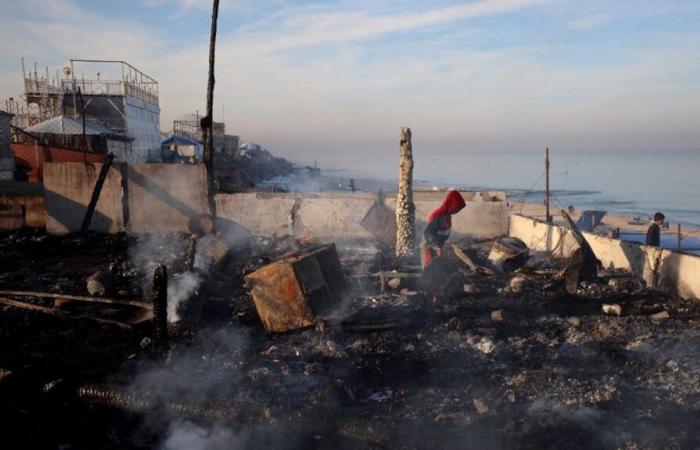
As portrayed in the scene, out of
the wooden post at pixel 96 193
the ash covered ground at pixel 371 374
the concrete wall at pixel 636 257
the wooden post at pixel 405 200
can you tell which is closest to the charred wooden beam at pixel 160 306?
the ash covered ground at pixel 371 374

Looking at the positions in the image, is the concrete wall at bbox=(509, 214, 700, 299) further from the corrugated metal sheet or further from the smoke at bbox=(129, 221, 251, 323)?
the corrugated metal sheet

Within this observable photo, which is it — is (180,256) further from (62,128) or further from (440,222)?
(62,128)

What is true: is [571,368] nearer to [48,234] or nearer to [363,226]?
[363,226]

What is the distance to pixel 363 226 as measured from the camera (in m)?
14.6

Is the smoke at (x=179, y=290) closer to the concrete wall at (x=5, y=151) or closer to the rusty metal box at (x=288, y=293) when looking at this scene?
the rusty metal box at (x=288, y=293)

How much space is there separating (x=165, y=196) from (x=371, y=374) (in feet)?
33.8

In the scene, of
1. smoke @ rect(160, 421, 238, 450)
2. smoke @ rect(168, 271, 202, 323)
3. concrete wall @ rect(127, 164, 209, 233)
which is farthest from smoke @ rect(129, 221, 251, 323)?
smoke @ rect(160, 421, 238, 450)

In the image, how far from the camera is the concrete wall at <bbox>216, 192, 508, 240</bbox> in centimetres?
1467

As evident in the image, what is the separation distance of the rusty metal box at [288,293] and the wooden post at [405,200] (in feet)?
16.6

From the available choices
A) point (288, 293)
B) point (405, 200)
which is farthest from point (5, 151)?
point (288, 293)

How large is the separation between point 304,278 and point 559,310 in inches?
184

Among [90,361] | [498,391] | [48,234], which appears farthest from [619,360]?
[48,234]

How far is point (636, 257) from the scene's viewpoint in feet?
34.3

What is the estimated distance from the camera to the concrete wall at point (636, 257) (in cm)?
898
